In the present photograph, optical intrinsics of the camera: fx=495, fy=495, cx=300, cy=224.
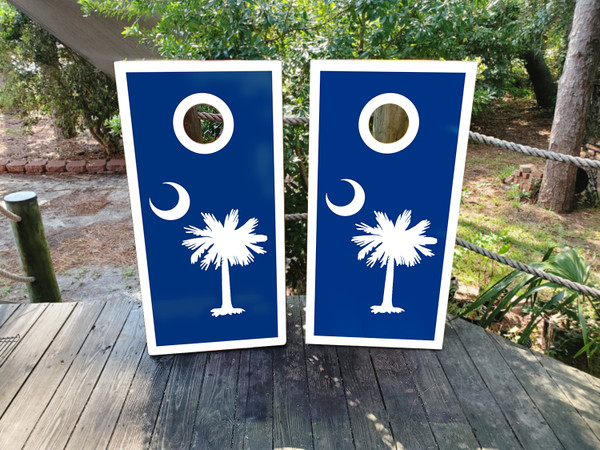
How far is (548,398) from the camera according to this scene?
1799mm

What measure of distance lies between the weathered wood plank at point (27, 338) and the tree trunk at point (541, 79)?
9561 mm

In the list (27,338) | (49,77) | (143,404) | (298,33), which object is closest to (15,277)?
(27,338)

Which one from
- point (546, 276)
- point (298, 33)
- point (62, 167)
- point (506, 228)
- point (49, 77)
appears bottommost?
point (506, 228)

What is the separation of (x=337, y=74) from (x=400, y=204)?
527 mm

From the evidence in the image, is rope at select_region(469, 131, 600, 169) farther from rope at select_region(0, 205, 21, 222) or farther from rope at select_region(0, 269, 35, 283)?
rope at select_region(0, 269, 35, 283)

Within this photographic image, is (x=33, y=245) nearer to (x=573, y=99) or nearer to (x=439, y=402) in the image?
(x=439, y=402)

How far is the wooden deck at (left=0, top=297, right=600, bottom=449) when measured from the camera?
5.35ft

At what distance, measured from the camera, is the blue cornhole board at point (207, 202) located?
169cm

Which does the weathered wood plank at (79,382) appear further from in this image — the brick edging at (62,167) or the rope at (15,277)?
the brick edging at (62,167)

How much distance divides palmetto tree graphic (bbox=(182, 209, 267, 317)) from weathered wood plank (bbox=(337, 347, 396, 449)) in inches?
22.3

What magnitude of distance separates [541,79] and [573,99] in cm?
510

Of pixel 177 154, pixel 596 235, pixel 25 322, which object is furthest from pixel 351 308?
pixel 596 235

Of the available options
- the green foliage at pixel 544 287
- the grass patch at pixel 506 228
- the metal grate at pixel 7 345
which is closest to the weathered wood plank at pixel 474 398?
the green foliage at pixel 544 287

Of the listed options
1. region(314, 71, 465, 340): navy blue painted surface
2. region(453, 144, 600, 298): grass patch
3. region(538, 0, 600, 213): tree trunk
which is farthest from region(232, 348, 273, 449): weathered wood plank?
region(538, 0, 600, 213): tree trunk
